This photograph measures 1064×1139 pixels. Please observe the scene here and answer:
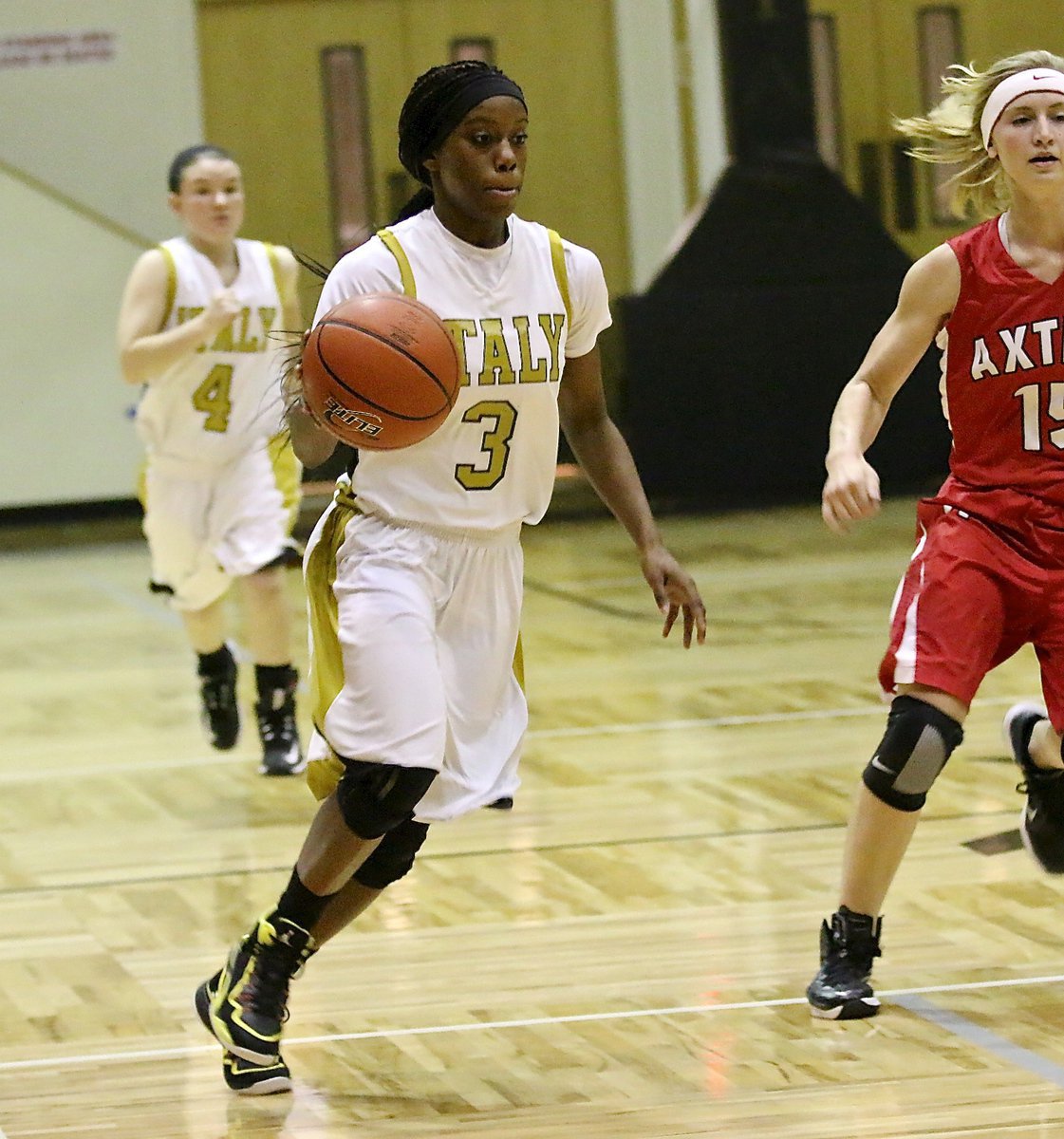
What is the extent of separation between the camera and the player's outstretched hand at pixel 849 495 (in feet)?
10.8

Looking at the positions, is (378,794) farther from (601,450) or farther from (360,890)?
(601,450)

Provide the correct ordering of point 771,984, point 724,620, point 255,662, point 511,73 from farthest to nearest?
point 511,73 < point 724,620 < point 255,662 < point 771,984

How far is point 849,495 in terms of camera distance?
3295 millimetres

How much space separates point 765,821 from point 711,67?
878 centimetres

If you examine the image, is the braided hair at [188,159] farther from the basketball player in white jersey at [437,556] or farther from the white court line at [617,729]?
the basketball player in white jersey at [437,556]

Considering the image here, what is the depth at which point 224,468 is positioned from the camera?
240 inches

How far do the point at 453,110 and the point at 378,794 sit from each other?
106 cm

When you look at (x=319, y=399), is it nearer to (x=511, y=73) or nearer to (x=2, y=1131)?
(x=2, y=1131)

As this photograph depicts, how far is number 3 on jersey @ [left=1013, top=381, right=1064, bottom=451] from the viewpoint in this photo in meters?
3.56

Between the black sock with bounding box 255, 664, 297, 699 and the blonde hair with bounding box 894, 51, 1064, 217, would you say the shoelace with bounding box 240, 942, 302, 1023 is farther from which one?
the black sock with bounding box 255, 664, 297, 699

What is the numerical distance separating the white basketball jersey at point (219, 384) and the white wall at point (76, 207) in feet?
24.6

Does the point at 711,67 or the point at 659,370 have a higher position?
the point at 711,67

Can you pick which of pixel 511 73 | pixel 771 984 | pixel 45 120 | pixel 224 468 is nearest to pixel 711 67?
pixel 511 73

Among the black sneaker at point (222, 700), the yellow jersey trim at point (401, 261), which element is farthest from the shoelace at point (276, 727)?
the yellow jersey trim at point (401, 261)
